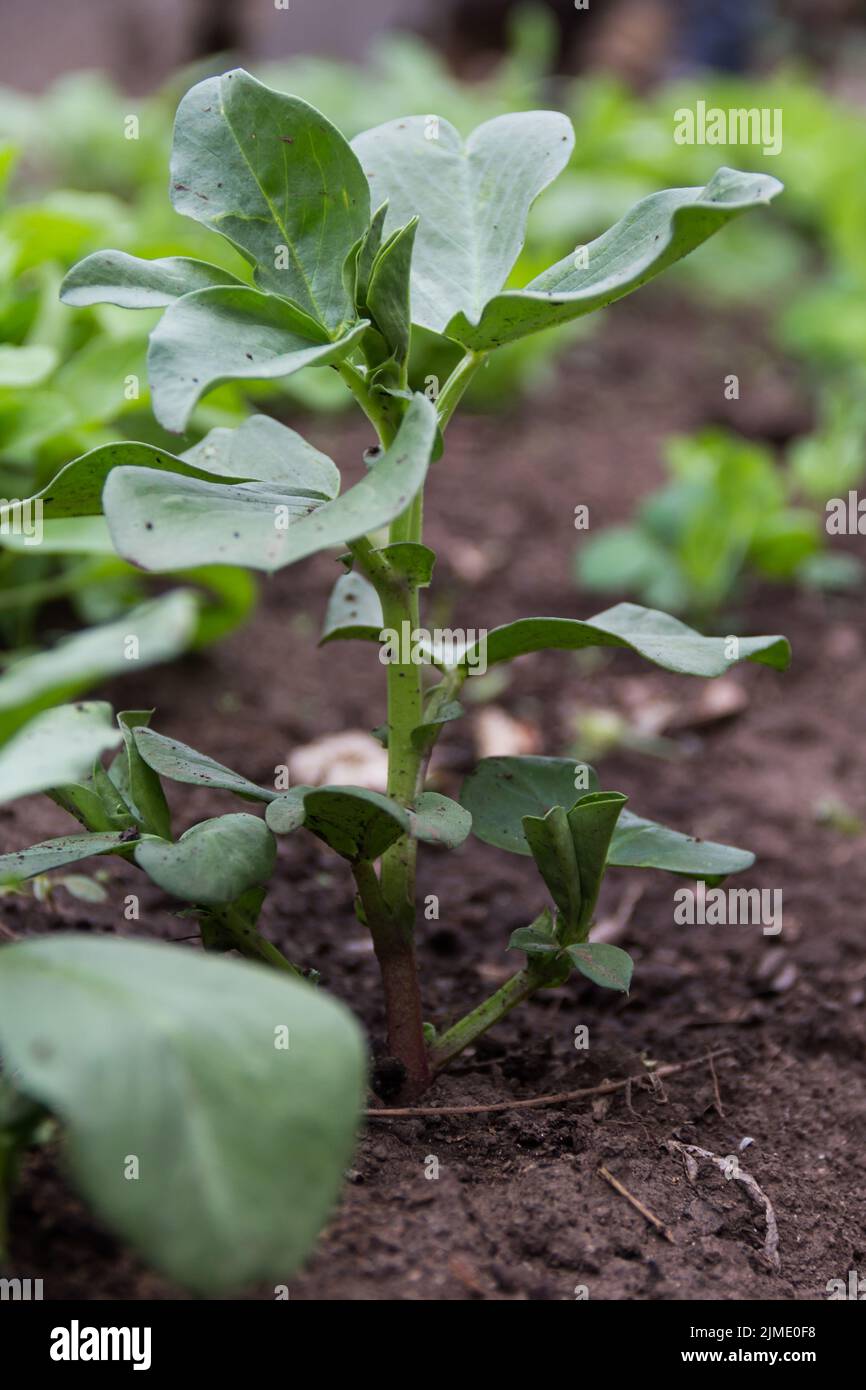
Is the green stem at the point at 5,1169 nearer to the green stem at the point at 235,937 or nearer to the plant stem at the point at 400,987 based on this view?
the green stem at the point at 235,937

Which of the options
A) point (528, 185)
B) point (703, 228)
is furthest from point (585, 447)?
point (703, 228)

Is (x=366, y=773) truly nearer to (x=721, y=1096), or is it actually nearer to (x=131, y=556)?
(x=721, y=1096)

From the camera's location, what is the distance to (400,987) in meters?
1.08

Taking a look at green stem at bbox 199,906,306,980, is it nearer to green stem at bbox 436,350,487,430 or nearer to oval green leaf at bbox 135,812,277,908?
oval green leaf at bbox 135,812,277,908

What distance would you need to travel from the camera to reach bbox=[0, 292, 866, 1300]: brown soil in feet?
3.04

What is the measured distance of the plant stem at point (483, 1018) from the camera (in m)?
1.07

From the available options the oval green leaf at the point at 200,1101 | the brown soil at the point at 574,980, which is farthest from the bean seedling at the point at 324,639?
the brown soil at the point at 574,980

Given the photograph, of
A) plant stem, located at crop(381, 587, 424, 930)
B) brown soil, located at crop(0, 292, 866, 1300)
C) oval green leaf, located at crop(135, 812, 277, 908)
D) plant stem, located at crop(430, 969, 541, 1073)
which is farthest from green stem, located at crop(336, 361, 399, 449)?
brown soil, located at crop(0, 292, 866, 1300)

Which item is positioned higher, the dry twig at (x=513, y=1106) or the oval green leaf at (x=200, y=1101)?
the oval green leaf at (x=200, y=1101)

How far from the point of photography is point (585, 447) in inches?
118

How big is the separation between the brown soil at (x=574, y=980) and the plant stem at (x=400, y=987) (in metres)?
0.03

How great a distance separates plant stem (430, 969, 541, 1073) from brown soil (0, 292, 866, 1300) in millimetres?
34

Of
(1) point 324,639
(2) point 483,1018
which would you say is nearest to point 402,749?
(1) point 324,639
